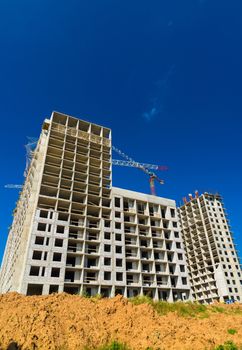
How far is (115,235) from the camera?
58.0 m

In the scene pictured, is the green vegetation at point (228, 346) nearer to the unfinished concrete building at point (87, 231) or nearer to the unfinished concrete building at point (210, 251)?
the unfinished concrete building at point (87, 231)

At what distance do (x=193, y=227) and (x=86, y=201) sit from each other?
6673 cm

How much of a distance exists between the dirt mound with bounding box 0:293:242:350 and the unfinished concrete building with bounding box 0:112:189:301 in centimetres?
2293

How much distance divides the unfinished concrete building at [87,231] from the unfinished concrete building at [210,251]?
36548 mm

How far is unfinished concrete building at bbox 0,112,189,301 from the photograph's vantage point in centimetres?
4834

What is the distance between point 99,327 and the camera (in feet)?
69.4

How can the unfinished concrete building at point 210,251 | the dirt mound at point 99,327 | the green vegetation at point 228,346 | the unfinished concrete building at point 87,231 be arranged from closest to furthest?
the green vegetation at point 228,346, the dirt mound at point 99,327, the unfinished concrete building at point 87,231, the unfinished concrete building at point 210,251

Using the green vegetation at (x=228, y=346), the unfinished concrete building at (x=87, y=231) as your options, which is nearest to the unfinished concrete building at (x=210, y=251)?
the unfinished concrete building at (x=87, y=231)

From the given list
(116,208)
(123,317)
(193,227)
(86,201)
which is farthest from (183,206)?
(123,317)

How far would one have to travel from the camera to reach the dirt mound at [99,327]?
18547 millimetres

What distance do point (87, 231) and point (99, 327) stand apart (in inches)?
1372

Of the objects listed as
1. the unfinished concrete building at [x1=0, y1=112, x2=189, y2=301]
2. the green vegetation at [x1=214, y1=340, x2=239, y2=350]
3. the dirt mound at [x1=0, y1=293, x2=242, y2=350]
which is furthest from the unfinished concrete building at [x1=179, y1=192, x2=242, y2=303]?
the green vegetation at [x1=214, y1=340, x2=239, y2=350]

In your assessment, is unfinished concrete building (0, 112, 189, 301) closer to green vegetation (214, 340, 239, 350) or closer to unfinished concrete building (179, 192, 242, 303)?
green vegetation (214, 340, 239, 350)

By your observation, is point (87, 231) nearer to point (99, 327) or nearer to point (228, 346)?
point (99, 327)
